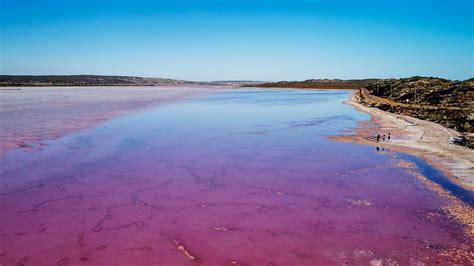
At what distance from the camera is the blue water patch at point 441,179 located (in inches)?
453

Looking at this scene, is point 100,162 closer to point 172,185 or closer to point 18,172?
point 18,172

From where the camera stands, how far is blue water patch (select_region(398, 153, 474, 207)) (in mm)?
11500

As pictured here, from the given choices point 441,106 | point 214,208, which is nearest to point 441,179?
point 214,208

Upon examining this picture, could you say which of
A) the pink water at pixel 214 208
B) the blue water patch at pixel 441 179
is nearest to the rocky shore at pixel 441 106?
the blue water patch at pixel 441 179

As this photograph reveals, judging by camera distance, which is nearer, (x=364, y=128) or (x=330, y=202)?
(x=330, y=202)

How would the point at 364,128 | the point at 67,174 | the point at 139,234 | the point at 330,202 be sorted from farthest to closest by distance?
the point at 364,128 < the point at 67,174 < the point at 330,202 < the point at 139,234

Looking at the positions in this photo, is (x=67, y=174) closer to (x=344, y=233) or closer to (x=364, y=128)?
(x=344, y=233)

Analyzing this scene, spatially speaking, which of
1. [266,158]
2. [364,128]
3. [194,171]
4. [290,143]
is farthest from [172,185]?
[364,128]

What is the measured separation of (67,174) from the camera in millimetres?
13445

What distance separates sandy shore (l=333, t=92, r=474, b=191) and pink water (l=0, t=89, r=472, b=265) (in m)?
1.65

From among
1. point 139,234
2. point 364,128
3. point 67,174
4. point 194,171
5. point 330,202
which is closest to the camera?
point 139,234

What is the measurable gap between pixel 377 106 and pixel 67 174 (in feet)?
134

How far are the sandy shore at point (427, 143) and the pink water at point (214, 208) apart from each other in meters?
1.65

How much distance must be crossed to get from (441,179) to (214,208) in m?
8.62
